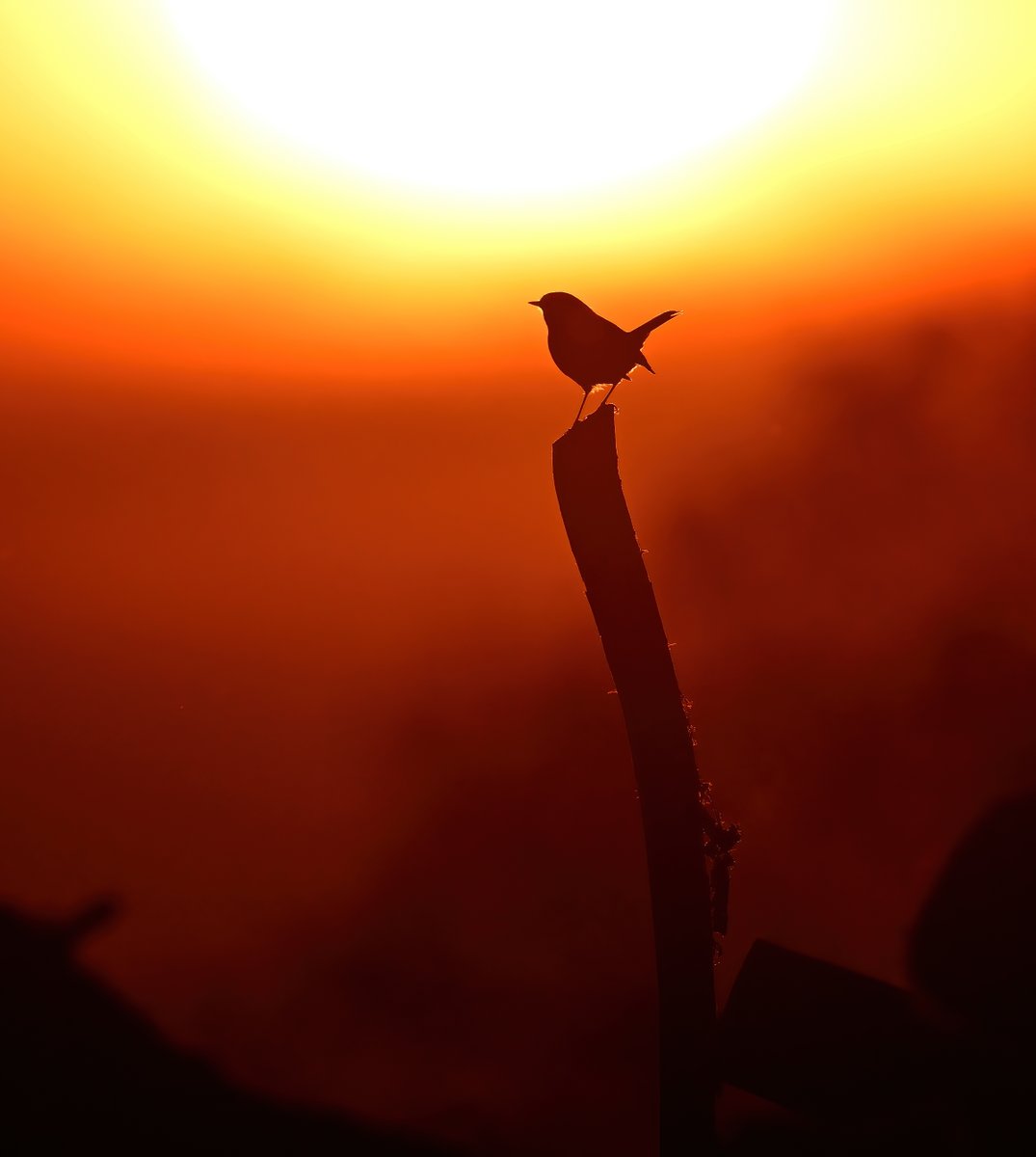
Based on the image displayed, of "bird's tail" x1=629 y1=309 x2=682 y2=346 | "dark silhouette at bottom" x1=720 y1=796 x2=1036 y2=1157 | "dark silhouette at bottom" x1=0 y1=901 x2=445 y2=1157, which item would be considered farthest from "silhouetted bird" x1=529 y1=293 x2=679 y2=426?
"dark silhouette at bottom" x1=0 y1=901 x2=445 y2=1157

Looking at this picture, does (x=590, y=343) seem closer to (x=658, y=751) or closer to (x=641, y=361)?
(x=641, y=361)

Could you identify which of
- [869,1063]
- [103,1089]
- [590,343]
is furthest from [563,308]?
[103,1089]

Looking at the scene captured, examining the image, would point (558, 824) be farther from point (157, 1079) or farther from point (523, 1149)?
point (157, 1079)

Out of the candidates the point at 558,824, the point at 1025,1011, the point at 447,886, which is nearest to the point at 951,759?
the point at 558,824

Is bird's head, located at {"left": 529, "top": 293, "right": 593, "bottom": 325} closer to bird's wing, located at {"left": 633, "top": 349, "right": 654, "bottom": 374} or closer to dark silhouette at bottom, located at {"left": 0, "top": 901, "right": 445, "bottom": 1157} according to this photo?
bird's wing, located at {"left": 633, "top": 349, "right": 654, "bottom": 374}

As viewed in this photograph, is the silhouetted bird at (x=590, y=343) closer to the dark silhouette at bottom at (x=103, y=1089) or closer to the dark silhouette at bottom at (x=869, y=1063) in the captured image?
the dark silhouette at bottom at (x=869, y=1063)

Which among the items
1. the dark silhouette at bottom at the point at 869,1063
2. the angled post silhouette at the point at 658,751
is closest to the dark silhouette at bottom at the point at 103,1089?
the dark silhouette at bottom at the point at 869,1063
